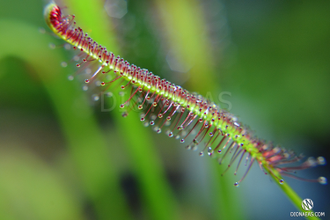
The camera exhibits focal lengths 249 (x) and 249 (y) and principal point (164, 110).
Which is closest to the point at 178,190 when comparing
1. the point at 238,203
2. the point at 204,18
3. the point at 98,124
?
the point at 238,203

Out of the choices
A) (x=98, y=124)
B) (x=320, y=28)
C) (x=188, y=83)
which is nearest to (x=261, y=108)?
(x=188, y=83)

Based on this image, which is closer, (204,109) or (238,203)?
(204,109)

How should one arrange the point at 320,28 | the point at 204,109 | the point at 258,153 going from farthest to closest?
the point at 320,28, the point at 258,153, the point at 204,109

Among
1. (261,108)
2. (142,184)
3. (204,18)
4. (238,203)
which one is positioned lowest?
(142,184)

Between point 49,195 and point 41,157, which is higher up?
point 41,157

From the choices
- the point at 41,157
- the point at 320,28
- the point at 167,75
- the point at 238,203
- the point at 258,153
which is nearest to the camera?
the point at 258,153

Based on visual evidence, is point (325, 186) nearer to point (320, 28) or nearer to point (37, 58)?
point (320, 28)

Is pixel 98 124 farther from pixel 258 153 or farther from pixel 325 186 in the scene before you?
pixel 325 186
